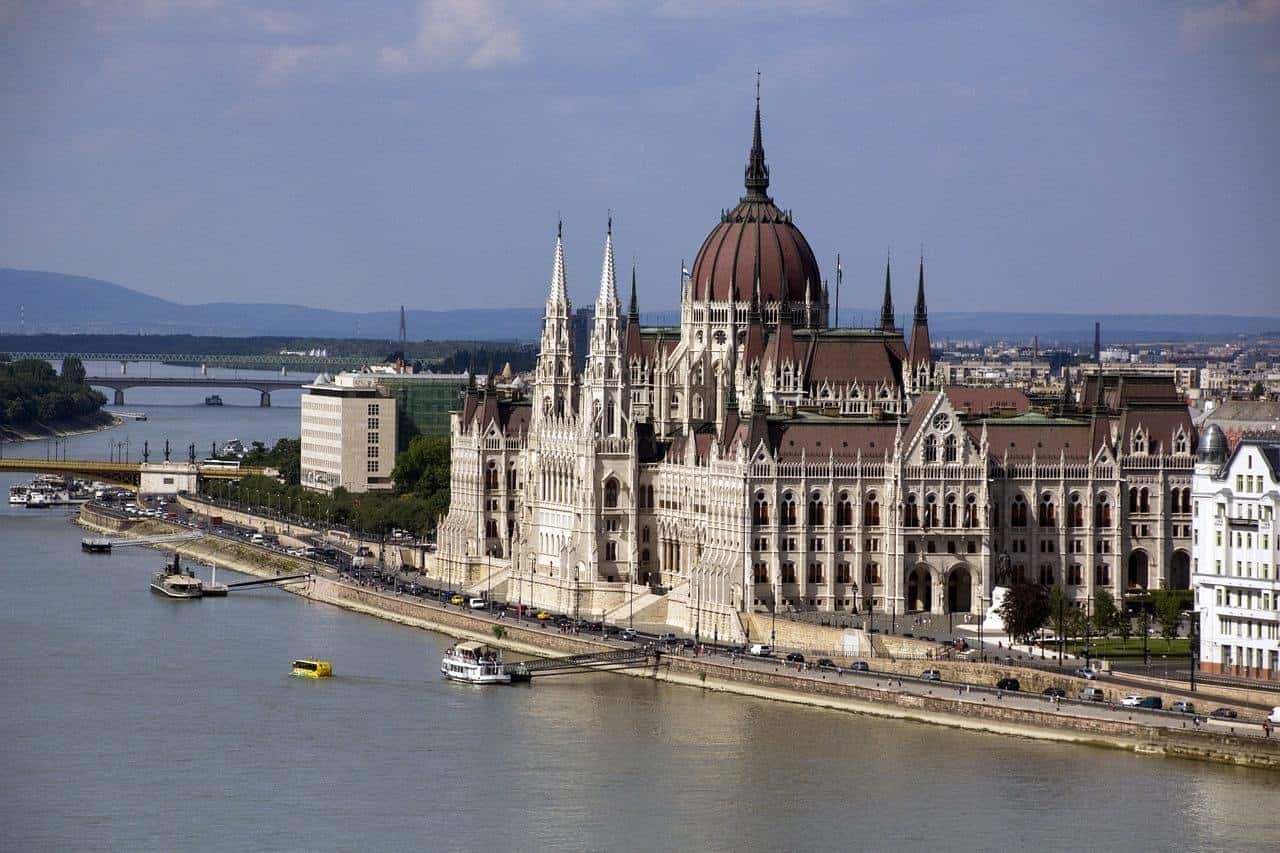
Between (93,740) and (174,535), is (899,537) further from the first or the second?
(174,535)

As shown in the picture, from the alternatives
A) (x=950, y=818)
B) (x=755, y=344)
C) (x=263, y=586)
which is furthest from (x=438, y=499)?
(x=950, y=818)

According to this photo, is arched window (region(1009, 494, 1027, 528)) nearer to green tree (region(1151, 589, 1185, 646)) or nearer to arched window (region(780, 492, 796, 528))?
green tree (region(1151, 589, 1185, 646))

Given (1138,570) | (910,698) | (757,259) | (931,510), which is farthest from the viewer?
(757,259)

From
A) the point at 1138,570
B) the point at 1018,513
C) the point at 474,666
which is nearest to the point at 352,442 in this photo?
the point at 1018,513

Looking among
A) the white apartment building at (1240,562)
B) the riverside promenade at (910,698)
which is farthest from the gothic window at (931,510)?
the white apartment building at (1240,562)

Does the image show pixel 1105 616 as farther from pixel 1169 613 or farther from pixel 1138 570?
pixel 1138 570

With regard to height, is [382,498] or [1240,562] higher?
[1240,562]
